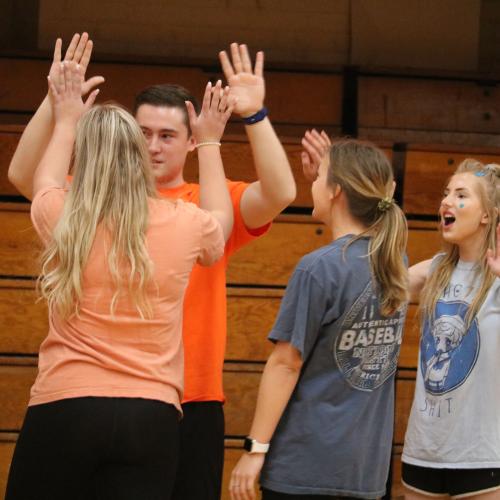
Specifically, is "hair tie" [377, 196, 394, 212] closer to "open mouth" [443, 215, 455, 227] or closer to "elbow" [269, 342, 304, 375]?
"elbow" [269, 342, 304, 375]

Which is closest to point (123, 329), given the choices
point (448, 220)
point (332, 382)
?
point (332, 382)

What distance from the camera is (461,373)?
2797 mm

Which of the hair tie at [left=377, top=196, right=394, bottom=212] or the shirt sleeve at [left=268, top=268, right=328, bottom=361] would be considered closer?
the shirt sleeve at [left=268, top=268, right=328, bottom=361]

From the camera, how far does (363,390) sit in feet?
7.57

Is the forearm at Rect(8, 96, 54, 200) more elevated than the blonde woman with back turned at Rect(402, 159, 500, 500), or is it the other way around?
the forearm at Rect(8, 96, 54, 200)

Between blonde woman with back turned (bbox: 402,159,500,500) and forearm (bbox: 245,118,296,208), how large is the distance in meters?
0.63

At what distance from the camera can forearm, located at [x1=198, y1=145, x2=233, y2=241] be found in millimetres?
2414

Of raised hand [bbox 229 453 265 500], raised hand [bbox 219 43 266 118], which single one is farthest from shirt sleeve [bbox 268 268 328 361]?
raised hand [bbox 219 43 266 118]

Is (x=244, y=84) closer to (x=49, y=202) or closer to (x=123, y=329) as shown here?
(x=49, y=202)

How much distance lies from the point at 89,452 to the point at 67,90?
940mm

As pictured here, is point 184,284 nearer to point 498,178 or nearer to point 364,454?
point 364,454

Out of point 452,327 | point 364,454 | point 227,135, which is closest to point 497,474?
point 452,327

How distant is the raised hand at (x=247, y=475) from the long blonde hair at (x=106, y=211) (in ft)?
1.50

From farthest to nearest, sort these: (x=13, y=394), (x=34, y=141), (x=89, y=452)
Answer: (x=13, y=394) → (x=34, y=141) → (x=89, y=452)
